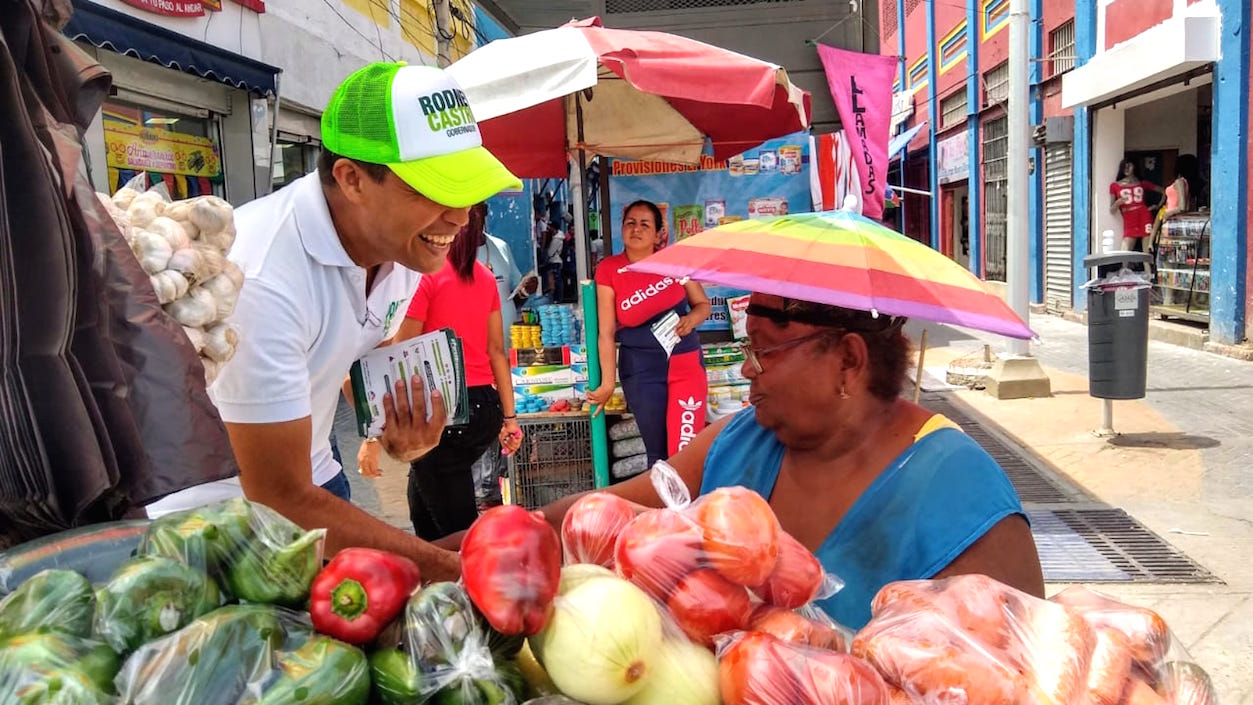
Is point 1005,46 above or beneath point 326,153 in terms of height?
above

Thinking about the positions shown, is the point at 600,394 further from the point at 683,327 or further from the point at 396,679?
the point at 396,679

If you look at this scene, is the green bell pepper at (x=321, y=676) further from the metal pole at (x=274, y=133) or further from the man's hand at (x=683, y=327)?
the metal pole at (x=274, y=133)

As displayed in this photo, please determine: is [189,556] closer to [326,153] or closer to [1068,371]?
[326,153]

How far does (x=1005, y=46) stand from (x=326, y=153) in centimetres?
1979

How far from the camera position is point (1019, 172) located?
1008cm

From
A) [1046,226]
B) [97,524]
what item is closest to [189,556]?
[97,524]

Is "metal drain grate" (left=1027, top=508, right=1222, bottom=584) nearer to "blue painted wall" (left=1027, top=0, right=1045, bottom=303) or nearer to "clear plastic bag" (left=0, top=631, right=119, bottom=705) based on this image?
"clear plastic bag" (left=0, top=631, right=119, bottom=705)

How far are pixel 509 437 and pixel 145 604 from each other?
14.7 ft

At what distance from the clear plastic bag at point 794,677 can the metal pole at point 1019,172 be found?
942cm

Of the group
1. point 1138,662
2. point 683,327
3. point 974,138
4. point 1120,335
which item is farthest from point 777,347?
point 974,138

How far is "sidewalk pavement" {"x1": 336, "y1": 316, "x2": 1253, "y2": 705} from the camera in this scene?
4.32 meters

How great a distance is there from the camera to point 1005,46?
19.1 m

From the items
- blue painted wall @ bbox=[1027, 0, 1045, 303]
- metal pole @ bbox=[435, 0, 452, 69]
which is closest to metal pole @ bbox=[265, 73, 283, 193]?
metal pole @ bbox=[435, 0, 452, 69]

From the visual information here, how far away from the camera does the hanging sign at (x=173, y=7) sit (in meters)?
7.27
